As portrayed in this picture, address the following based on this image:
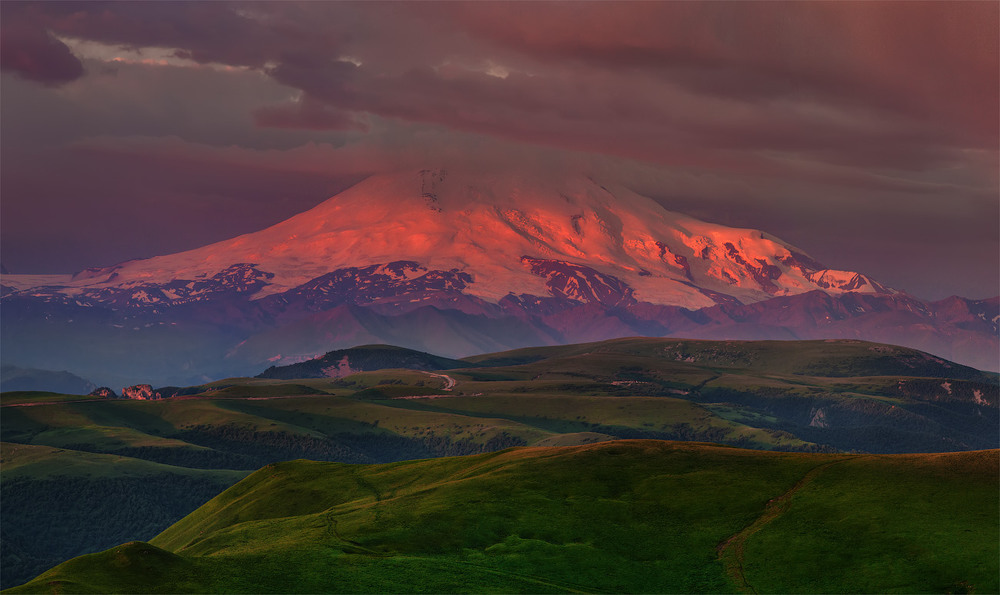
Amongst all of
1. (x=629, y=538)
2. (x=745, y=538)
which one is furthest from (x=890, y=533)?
(x=629, y=538)

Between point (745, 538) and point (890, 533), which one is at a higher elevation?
point (890, 533)

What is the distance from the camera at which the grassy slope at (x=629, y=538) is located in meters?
129

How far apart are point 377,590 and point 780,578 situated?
5716 cm

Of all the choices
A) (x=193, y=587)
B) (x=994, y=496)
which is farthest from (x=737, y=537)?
(x=193, y=587)

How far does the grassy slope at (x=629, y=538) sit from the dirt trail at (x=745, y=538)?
1235mm

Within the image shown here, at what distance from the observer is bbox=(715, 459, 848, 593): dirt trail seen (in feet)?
464

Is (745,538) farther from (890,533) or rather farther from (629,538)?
(890,533)

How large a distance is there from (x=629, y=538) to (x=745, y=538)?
18.5 m

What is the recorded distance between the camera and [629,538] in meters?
160

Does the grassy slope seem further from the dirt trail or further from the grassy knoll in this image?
the dirt trail

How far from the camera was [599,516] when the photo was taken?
172 metres

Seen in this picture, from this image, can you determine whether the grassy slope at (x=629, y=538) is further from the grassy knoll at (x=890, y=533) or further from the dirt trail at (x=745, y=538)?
the dirt trail at (x=745, y=538)

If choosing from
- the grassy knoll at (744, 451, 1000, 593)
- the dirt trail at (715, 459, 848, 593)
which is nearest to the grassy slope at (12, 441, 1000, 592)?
the grassy knoll at (744, 451, 1000, 593)

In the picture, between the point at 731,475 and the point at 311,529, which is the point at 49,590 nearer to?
the point at 311,529
